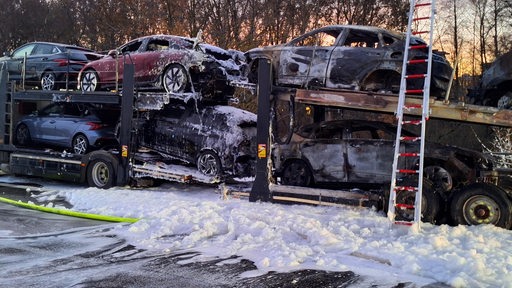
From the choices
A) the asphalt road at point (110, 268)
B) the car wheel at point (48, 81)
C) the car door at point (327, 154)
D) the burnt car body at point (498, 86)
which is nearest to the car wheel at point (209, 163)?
the car door at point (327, 154)

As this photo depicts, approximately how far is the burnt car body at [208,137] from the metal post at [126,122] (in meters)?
0.42

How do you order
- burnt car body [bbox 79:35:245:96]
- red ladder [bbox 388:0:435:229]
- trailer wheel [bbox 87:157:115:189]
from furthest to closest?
trailer wheel [bbox 87:157:115:189]
burnt car body [bbox 79:35:245:96]
red ladder [bbox 388:0:435:229]

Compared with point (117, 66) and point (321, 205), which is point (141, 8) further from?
point (321, 205)

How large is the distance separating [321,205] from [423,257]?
2.97m

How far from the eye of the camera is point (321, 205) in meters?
8.41

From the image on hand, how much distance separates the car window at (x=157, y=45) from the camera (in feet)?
38.0

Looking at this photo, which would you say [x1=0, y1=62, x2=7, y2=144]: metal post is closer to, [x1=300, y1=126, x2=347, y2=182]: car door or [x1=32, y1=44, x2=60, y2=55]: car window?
[x1=32, y1=44, x2=60, y2=55]: car window

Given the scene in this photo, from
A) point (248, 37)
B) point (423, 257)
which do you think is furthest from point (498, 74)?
point (248, 37)

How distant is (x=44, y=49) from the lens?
13.7 m

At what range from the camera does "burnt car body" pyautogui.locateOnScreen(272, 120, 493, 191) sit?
792cm

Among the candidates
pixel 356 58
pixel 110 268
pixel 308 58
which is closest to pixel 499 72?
pixel 356 58

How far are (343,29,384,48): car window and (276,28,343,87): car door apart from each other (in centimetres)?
22

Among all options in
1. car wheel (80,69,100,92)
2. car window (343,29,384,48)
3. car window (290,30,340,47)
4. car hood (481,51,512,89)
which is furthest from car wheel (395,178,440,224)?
car wheel (80,69,100,92)

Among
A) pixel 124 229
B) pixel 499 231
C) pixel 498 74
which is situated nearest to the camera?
pixel 499 231
